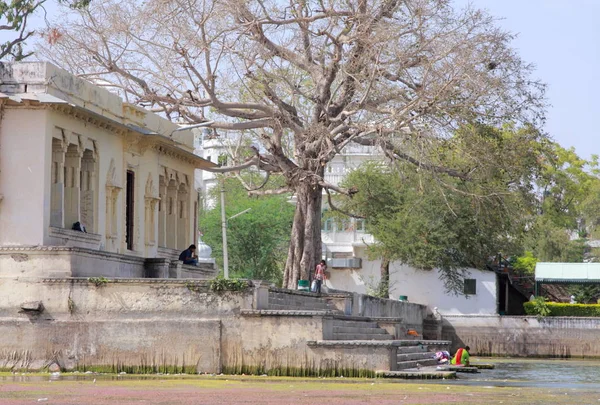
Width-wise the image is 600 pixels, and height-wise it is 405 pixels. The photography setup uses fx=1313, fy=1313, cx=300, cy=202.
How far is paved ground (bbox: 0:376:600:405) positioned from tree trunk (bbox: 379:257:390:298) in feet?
101

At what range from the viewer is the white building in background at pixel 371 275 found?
190 ft

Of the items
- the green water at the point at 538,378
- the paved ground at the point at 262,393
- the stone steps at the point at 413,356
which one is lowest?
the green water at the point at 538,378

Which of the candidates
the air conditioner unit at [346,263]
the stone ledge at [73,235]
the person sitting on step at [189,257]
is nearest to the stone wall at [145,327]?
the stone ledge at [73,235]

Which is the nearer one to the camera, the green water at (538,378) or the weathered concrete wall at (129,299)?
the green water at (538,378)

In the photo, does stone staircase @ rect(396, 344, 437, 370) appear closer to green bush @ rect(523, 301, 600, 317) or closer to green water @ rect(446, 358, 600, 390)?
green water @ rect(446, 358, 600, 390)

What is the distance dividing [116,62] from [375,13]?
7.96 meters

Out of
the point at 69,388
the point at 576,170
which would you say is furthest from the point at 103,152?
the point at 576,170

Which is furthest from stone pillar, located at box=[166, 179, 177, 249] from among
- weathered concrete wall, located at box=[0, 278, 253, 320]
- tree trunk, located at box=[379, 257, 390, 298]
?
tree trunk, located at box=[379, 257, 390, 298]

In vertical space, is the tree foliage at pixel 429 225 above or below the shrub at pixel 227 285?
above

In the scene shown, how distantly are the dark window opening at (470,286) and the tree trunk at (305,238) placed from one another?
17.1 m

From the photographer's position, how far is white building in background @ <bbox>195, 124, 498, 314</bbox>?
57969mm

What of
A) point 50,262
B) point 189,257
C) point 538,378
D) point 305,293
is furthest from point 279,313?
point 189,257

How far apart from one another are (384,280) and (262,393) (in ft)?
119

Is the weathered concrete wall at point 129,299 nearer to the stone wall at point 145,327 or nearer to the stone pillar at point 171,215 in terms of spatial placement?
the stone wall at point 145,327
